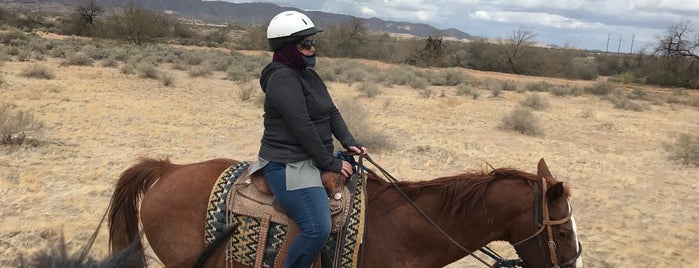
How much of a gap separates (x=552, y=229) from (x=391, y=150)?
796 cm

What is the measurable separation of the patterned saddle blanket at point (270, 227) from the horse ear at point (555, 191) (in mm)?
1047

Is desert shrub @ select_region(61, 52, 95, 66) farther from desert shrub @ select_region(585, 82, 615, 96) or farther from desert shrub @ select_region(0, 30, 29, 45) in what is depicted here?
desert shrub @ select_region(585, 82, 615, 96)

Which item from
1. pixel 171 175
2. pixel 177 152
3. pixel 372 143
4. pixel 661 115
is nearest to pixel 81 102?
pixel 177 152

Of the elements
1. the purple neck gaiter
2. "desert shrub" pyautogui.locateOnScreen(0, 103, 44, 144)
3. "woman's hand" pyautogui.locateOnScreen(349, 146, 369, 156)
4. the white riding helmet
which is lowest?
"desert shrub" pyautogui.locateOnScreen(0, 103, 44, 144)

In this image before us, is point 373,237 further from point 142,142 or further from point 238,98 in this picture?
point 238,98

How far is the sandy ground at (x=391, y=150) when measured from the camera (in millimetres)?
6230

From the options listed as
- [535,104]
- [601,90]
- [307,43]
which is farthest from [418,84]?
[307,43]

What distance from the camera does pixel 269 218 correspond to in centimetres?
284

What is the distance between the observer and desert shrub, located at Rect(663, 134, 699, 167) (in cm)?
1087

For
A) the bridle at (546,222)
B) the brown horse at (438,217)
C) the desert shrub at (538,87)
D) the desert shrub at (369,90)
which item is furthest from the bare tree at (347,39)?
the bridle at (546,222)

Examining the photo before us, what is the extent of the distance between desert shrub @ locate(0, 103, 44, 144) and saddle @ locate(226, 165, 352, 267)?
7945 mm

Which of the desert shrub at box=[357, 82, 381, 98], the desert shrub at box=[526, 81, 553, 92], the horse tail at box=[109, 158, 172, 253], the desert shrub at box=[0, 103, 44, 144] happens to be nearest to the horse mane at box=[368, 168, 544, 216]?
the horse tail at box=[109, 158, 172, 253]

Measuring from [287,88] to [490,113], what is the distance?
15410 mm

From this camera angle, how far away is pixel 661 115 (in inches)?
746
